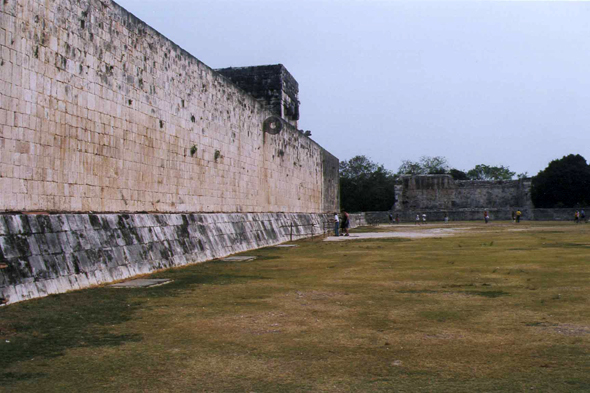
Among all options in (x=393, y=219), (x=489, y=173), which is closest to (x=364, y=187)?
(x=393, y=219)

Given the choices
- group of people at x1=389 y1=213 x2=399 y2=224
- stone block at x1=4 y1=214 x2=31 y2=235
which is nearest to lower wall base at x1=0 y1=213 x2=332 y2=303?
stone block at x1=4 y1=214 x2=31 y2=235

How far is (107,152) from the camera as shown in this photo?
31.8ft

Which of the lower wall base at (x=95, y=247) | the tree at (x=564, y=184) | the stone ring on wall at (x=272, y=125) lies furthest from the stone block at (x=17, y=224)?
the tree at (x=564, y=184)

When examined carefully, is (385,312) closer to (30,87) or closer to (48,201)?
(48,201)

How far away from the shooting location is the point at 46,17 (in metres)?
8.12

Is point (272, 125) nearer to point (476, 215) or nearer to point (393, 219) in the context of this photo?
point (393, 219)

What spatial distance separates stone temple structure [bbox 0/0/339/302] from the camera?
7289mm

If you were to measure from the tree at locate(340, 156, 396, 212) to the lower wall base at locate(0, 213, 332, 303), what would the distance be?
57156 mm

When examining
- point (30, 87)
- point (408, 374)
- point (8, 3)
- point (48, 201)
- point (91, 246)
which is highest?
point (8, 3)

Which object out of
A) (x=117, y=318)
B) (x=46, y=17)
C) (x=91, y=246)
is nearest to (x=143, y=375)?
(x=117, y=318)

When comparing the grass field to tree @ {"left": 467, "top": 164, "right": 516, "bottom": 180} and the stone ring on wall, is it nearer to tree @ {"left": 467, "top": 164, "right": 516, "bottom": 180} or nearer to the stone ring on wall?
the stone ring on wall

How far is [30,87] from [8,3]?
1.07 m

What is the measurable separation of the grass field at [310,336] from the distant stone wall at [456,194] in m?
49.6

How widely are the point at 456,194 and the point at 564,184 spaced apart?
1102 cm
